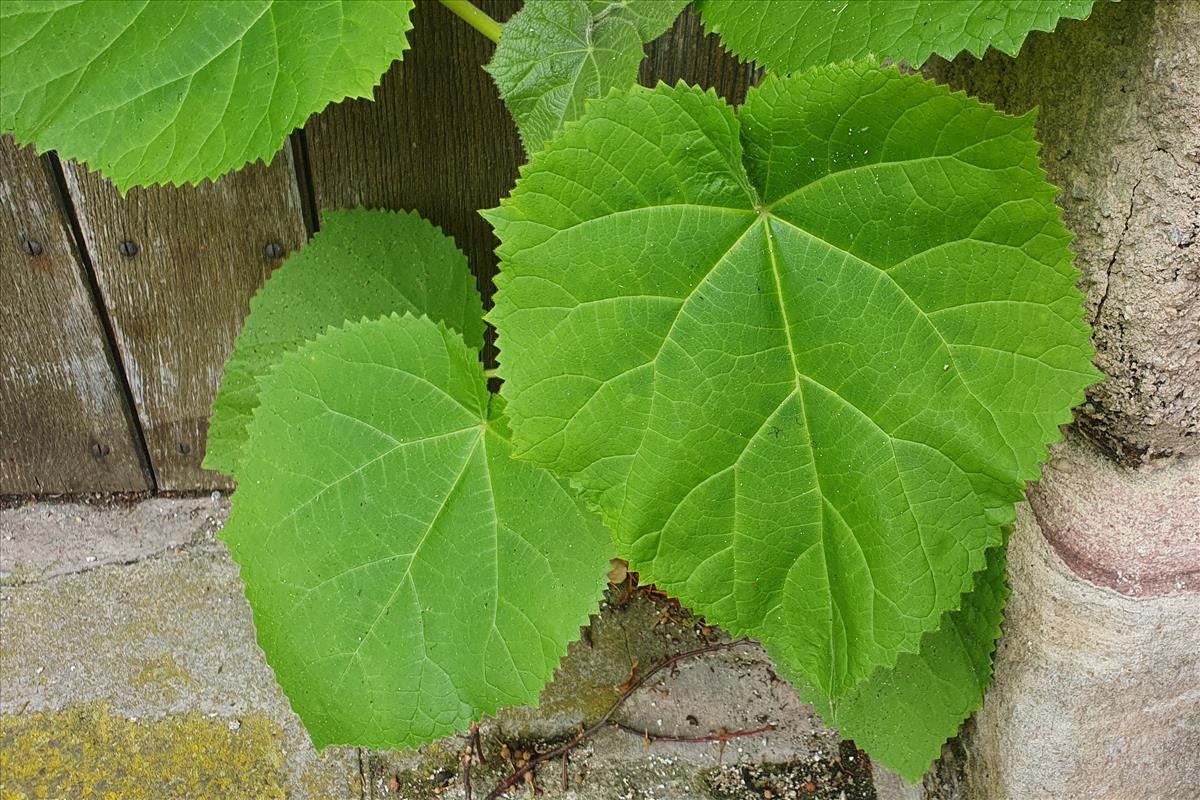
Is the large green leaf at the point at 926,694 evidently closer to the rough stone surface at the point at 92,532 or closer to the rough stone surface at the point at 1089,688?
the rough stone surface at the point at 1089,688

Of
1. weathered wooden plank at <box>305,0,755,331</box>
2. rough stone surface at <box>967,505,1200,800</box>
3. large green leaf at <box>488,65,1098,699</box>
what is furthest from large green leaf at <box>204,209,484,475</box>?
rough stone surface at <box>967,505,1200,800</box>

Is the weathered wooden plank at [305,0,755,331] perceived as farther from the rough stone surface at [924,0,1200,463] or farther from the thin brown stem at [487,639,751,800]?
the thin brown stem at [487,639,751,800]

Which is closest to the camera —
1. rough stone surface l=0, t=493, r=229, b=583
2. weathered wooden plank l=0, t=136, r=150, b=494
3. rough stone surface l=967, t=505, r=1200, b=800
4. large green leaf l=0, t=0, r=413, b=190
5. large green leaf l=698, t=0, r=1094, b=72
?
large green leaf l=698, t=0, r=1094, b=72

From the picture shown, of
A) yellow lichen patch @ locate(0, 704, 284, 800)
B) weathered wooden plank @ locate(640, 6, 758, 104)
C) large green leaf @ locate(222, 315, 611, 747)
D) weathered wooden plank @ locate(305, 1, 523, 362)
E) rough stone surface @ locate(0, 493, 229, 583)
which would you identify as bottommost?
yellow lichen patch @ locate(0, 704, 284, 800)

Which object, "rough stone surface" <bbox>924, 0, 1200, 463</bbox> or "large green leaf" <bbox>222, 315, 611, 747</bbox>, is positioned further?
"large green leaf" <bbox>222, 315, 611, 747</bbox>

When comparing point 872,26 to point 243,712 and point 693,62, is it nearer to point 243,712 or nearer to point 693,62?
point 693,62

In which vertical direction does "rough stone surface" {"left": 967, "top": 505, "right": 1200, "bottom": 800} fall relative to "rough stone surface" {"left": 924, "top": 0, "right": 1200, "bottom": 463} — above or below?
below

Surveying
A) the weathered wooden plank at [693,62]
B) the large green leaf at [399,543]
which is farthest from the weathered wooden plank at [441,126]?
the large green leaf at [399,543]

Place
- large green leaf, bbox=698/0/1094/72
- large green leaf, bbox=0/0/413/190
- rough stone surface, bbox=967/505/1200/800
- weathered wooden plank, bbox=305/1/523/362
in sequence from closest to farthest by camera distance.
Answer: large green leaf, bbox=698/0/1094/72 < large green leaf, bbox=0/0/413/190 < rough stone surface, bbox=967/505/1200/800 < weathered wooden plank, bbox=305/1/523/362

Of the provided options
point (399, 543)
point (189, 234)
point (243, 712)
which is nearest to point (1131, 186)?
point (399, 543)
